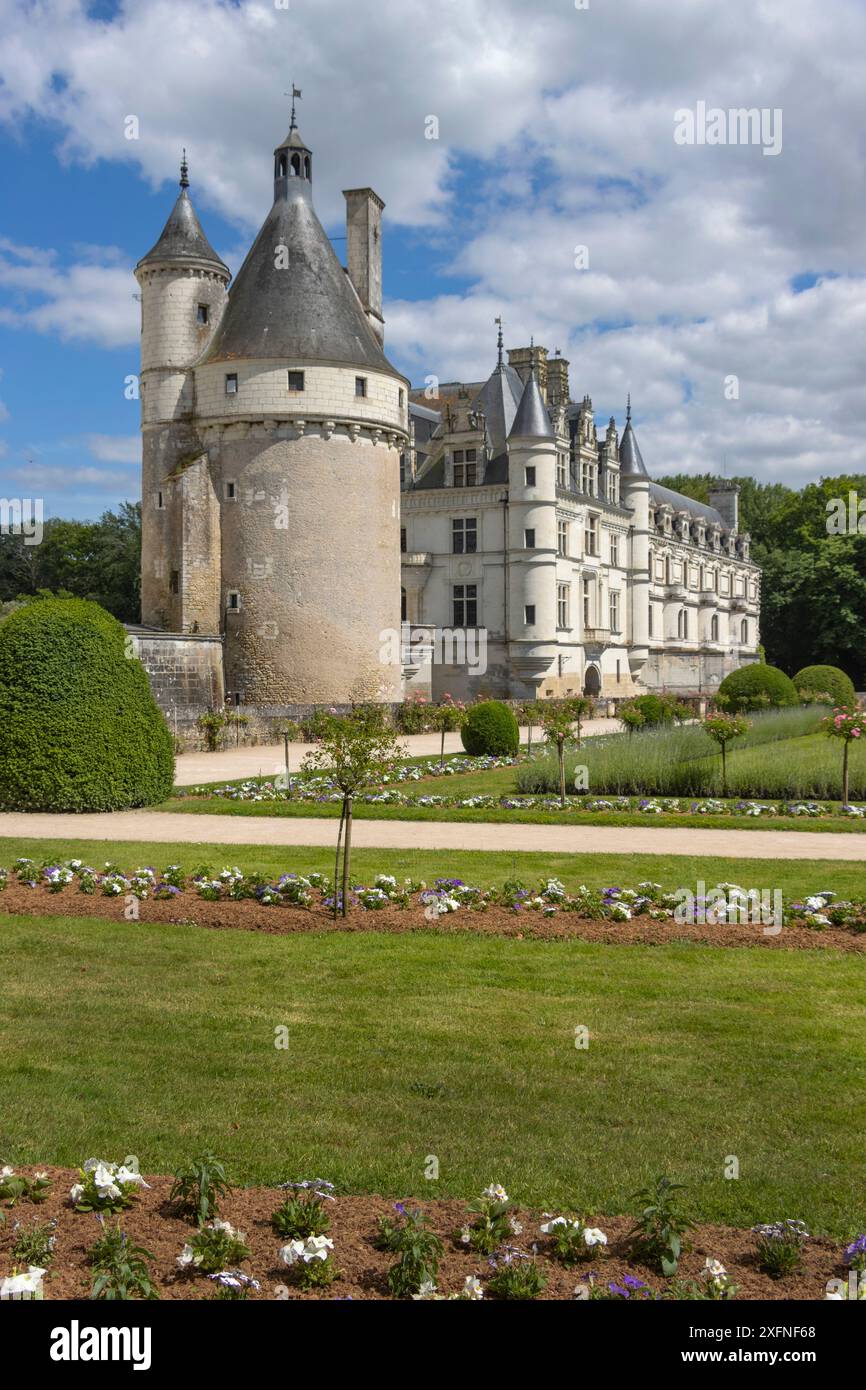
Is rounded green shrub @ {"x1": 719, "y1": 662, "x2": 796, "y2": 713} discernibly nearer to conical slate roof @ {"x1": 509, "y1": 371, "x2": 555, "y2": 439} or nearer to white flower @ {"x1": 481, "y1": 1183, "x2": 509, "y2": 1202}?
conical slate roof @ {"x1": 509, "y1": 371, "x2": 555, "y2": 439}

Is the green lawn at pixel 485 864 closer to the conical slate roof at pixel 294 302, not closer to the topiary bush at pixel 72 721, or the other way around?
the topiary bush at pixel 72 721

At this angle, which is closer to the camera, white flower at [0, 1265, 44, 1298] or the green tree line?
white flower at [0, 1265, 44, 1298]

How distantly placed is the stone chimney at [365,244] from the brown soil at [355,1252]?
1481 inches

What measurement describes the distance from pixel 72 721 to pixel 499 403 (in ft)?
113

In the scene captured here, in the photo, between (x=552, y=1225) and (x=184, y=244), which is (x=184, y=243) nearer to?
(x=184, y=244)

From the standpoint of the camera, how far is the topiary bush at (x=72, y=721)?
16.8 m

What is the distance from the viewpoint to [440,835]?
14688mm

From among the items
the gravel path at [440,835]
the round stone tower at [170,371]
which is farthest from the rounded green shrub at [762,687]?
the gravel path at [440,835]

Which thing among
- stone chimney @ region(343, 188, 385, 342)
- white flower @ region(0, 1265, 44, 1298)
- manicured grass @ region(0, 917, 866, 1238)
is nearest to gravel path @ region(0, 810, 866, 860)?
manicured grass @ region(0, 917, 866, 1238)

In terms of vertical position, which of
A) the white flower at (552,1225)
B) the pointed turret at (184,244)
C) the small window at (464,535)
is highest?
the pointed turret at (184,244)

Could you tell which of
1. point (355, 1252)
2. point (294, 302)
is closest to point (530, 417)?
point (294, 302)

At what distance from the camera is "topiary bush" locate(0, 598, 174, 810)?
663 inches

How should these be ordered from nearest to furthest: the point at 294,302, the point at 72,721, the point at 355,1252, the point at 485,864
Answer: the point at 355,1252 < the point at 485,864 < the point at 72,721 < the point at 294,302

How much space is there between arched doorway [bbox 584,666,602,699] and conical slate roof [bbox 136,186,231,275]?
75.9 ft
